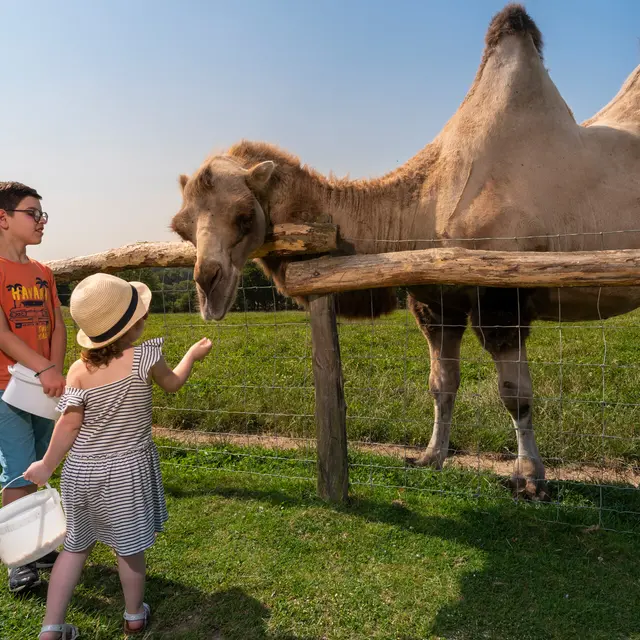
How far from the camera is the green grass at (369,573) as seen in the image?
2668 millimetres

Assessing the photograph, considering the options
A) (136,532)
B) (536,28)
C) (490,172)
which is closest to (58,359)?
(136,532)

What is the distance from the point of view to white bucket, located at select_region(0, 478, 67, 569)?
8.13 ft

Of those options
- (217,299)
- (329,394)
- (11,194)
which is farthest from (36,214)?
(329,394)

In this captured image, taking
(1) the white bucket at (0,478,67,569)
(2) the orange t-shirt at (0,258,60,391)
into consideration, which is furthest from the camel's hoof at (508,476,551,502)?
(2) the orange t-shirt at (0,258,60,391)

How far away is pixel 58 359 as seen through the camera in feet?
10.5

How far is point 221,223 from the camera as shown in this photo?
4020mm

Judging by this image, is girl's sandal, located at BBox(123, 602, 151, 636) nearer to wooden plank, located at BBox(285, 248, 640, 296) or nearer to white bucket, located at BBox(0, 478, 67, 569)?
white bucket, located at BBox(0, 478, 67, 569)

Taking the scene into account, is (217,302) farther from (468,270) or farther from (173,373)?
(468,270)

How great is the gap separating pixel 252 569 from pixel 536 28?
490 cm

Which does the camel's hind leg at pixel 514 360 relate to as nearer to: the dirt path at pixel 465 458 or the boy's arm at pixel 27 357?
the dirt path at pixel 465 458

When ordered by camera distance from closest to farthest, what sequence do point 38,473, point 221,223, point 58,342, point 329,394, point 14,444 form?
point 38,473
point 14,444
point 58,342
point 329,394
point 221,223

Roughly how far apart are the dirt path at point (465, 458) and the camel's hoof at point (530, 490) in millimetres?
202

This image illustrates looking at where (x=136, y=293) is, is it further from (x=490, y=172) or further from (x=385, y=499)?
(x=490, y=172)

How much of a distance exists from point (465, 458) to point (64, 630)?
11.4 feet
